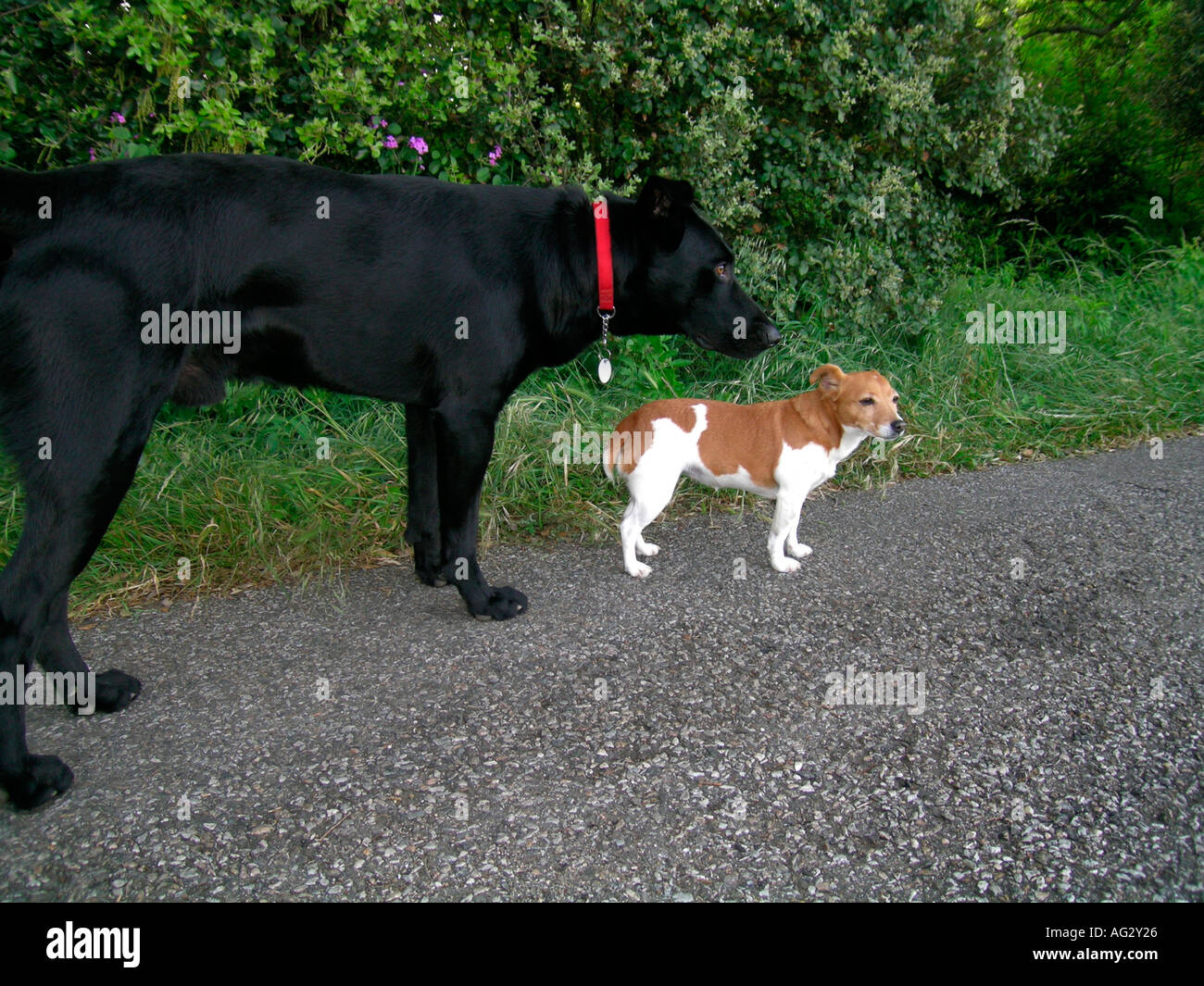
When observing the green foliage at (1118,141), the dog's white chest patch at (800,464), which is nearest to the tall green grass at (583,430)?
the dog's white chest patch at (800,464)

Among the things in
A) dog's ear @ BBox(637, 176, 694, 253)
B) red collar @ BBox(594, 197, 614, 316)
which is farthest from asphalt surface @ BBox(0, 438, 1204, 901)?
dog's ear @ BBox(637, 176, 694, 253)

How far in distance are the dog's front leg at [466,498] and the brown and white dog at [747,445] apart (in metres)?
0.68

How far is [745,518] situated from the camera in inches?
162

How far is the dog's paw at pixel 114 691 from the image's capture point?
2.52 meters

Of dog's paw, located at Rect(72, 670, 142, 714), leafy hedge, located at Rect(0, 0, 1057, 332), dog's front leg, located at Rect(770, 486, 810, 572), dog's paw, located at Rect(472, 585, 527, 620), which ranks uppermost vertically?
leafy hedge, located at Rect(0, 0, 1057, 332)

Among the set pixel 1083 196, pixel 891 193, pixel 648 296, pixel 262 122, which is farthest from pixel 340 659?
pixel 1083 196

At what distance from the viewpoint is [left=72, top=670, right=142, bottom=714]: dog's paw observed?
99.0 inches

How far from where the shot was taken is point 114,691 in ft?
8.30

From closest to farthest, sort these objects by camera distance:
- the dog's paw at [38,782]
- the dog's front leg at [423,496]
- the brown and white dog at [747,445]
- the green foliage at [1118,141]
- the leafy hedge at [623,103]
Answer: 1. the dog's paw at [38,782]
2. the dog's front leg at [423,496]
3. the brown and white dog at [747,445]
4. the leafy hedge at [623,103]
5. the green foliage at [1118,141]

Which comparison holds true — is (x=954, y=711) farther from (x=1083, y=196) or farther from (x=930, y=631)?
(x=1083, y=196)

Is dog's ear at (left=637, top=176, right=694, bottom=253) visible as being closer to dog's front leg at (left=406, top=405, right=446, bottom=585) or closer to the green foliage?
dog's front leg at (left=406, top=405, right=446, bottom=585)

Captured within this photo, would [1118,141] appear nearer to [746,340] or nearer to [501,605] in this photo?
[746,340]

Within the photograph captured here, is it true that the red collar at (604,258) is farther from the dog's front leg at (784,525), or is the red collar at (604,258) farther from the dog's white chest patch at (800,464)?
the dog's front leg at (784,525)

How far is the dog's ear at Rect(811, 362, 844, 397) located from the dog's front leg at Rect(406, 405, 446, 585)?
157 centimetres
